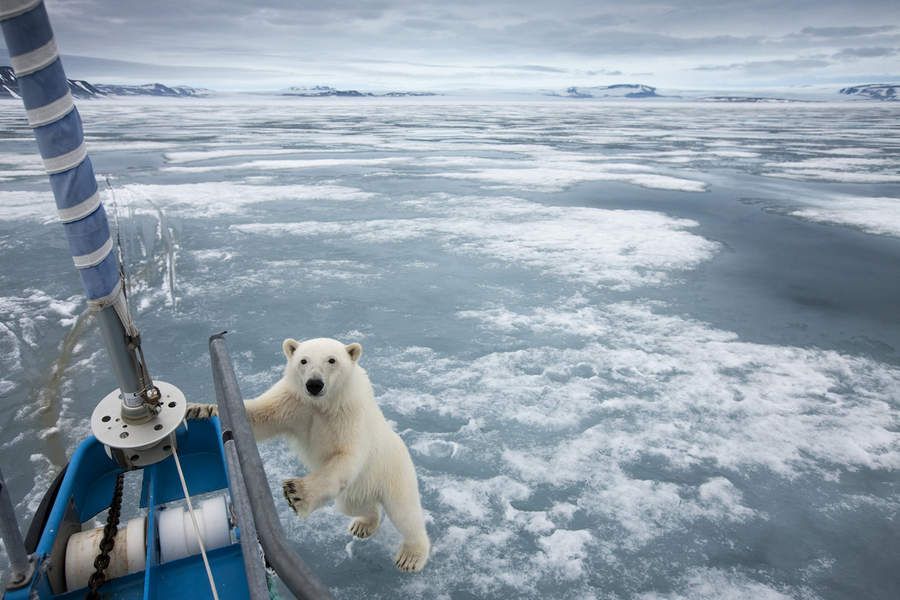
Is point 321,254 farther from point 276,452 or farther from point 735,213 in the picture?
point 735,213

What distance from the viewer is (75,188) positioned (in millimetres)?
1632

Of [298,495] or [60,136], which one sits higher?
[60,136]

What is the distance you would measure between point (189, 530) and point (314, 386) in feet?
2.44

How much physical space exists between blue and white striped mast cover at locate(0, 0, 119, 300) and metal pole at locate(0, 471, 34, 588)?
0.75m

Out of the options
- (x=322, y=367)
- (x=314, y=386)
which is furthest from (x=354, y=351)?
(x=314, y=386)

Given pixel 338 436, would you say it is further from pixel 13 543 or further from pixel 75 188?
pixel 75 188

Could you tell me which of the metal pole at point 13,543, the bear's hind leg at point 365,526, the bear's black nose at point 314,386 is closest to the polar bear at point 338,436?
the bear's black nose at point 314,386

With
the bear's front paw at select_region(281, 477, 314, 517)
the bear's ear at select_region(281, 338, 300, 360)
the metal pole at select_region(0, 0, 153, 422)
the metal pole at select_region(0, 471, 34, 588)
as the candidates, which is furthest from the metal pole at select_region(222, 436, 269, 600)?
the bear's ear at select_region(281, 338, 300, 360)

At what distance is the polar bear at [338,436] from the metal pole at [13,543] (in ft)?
2.48

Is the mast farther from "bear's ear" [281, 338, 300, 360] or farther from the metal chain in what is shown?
"bear's ear" [281, 338, 300, 360]

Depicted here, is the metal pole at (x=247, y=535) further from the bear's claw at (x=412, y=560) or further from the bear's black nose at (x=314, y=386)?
the bear's claw at (x=412, y=560)

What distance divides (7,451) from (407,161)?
560 inches

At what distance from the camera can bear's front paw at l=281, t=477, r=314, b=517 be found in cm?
189

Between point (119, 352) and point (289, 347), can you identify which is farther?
point (289, 347)
